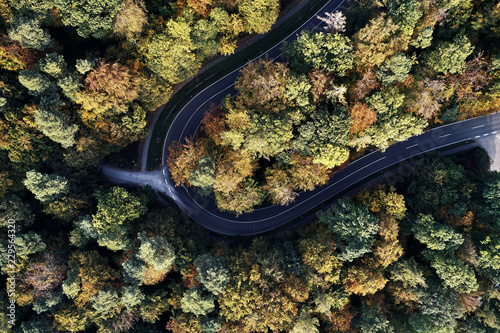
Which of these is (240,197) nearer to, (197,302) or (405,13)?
(197,302)

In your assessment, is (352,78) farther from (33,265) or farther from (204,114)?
(33,265)

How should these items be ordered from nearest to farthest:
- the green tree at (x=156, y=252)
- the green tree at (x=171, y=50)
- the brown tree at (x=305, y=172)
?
the green tree at (x=171, y=50)
the green tree at (x=156, y=252)
the brown tree at (x=305, y=172)

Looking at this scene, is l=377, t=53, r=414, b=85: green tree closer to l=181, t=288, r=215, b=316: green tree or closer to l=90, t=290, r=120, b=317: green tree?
l=181, t=288, r=215, b=316: green tree

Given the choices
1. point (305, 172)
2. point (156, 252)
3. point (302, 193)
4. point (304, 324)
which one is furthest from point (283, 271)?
point (156, 252)

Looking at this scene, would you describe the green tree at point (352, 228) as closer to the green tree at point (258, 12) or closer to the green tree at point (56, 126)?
the green tree at point (258, 12)

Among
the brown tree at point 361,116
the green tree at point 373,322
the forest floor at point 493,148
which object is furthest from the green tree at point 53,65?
the forest floor at point 493,148
